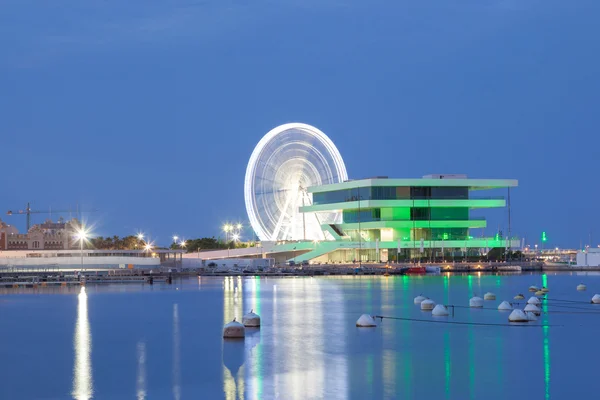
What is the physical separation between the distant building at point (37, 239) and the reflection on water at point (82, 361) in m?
107

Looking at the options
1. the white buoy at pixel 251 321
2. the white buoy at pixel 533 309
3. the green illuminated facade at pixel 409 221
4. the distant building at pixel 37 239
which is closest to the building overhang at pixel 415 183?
the green illuminated facade at pixel 409 221

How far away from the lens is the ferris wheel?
122625mm

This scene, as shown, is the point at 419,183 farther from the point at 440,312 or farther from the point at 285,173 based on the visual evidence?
the point at 440,312

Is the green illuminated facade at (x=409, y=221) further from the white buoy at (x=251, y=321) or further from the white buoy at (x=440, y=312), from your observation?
the white buoy at (x=251, y=321)

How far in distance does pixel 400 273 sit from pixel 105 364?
83.4 meters

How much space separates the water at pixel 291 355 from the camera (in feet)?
76.2

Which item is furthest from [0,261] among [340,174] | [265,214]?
[340,174]

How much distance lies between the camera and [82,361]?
1126 inches

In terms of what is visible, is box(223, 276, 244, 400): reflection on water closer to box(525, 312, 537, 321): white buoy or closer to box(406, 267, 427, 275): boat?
box(525, 312, 537, 321): white buoy

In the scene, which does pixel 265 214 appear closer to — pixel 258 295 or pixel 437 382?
pixel 258 295

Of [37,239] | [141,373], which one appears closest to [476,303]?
[141,373]

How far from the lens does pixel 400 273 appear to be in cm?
10900

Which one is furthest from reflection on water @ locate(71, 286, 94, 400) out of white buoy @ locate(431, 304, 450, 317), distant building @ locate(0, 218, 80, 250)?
distant building @ locate(0, 218, 80, 250)

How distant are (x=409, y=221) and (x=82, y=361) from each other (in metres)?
102
